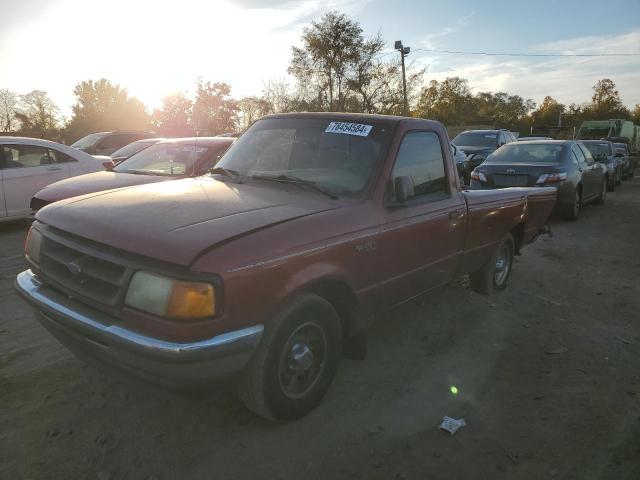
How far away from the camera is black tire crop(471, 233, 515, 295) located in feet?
16.5

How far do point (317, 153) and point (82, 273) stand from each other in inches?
70.0

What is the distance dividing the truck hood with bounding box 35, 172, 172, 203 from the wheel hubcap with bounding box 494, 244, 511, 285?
4.16 m

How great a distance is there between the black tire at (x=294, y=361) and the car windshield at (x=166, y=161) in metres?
4.17

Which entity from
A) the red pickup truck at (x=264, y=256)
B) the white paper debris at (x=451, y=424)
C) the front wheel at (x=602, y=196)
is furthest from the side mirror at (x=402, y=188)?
the front wheel at (x=602, y=196)

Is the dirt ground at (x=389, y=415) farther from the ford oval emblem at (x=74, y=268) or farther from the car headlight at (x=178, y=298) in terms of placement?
the ford oval emblem at (x=74, y=268)

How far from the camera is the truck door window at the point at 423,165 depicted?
11.5 ft

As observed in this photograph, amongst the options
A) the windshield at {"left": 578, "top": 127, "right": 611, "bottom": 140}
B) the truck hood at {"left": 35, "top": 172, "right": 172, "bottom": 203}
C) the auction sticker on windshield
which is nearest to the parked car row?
the truck hood at {"left": 35, "top": 172, "right": 172, "bottom": 203}

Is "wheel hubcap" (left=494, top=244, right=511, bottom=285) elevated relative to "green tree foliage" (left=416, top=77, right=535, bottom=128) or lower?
lower

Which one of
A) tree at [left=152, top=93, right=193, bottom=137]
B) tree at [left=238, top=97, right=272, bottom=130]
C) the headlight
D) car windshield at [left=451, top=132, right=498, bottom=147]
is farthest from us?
tree at [left=152, top=93, right=193, bottom=137]

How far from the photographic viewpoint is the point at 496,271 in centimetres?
524

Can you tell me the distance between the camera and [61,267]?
2738mm

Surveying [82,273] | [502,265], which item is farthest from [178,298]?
[502,265]

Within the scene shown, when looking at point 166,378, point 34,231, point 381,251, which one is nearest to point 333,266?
point 381,251

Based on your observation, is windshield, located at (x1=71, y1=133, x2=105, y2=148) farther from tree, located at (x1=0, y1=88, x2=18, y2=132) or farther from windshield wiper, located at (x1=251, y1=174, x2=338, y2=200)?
tree, located at (x1=0, y1=88, x2=18, y2=132)
